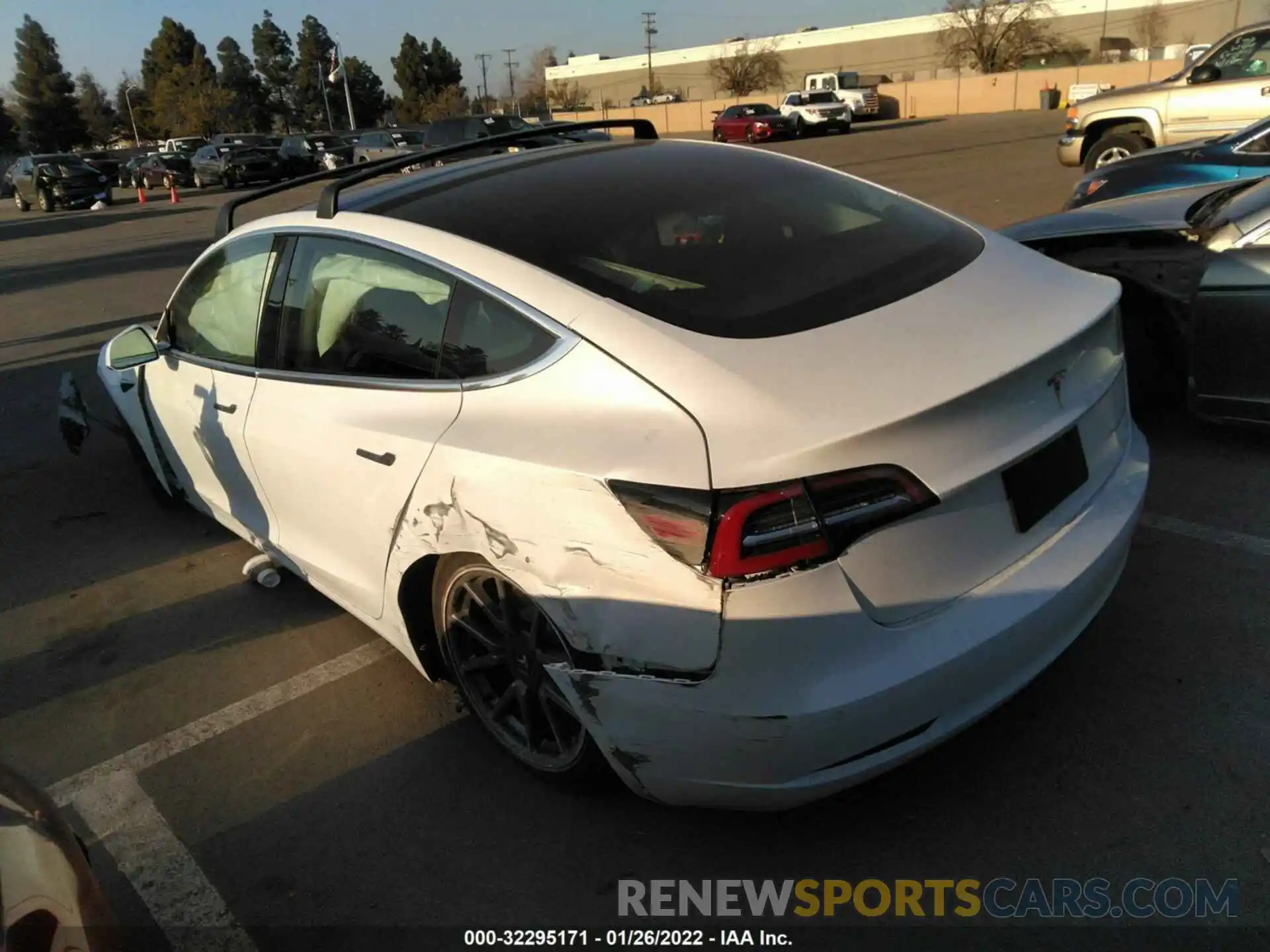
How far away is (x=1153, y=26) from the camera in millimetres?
75562

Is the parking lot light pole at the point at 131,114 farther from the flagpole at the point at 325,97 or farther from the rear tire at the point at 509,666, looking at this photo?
the rear tire at the point at 509,666

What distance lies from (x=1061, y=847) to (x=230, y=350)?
10.6 feet

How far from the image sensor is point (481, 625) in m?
2.85

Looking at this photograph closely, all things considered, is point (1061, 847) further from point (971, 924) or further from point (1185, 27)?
point (1185, 27)

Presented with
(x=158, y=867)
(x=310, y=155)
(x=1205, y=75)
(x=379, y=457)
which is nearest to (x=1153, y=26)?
(x=310, y=155)

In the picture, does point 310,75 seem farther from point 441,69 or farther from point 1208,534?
point 1208,534

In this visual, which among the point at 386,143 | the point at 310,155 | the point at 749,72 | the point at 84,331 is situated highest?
the point at 749,72

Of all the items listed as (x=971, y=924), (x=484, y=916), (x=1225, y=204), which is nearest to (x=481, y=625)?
(x=484, y=916)

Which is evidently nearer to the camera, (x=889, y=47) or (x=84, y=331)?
(x=84, y=331)

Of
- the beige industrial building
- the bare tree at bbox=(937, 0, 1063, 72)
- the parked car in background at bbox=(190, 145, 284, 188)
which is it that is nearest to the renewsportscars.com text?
the parked car in background at bbox=(190, 145, 284, 188)

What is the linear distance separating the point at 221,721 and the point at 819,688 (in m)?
2.27

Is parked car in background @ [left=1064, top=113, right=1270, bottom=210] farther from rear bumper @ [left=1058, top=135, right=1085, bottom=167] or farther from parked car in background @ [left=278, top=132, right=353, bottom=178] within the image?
parked car in background @ [left=278, top=132, right=353, bottom=178]

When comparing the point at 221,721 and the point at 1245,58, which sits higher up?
the point at 1245,58

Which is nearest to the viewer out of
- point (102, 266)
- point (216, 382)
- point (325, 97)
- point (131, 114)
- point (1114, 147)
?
point (216, 382)
